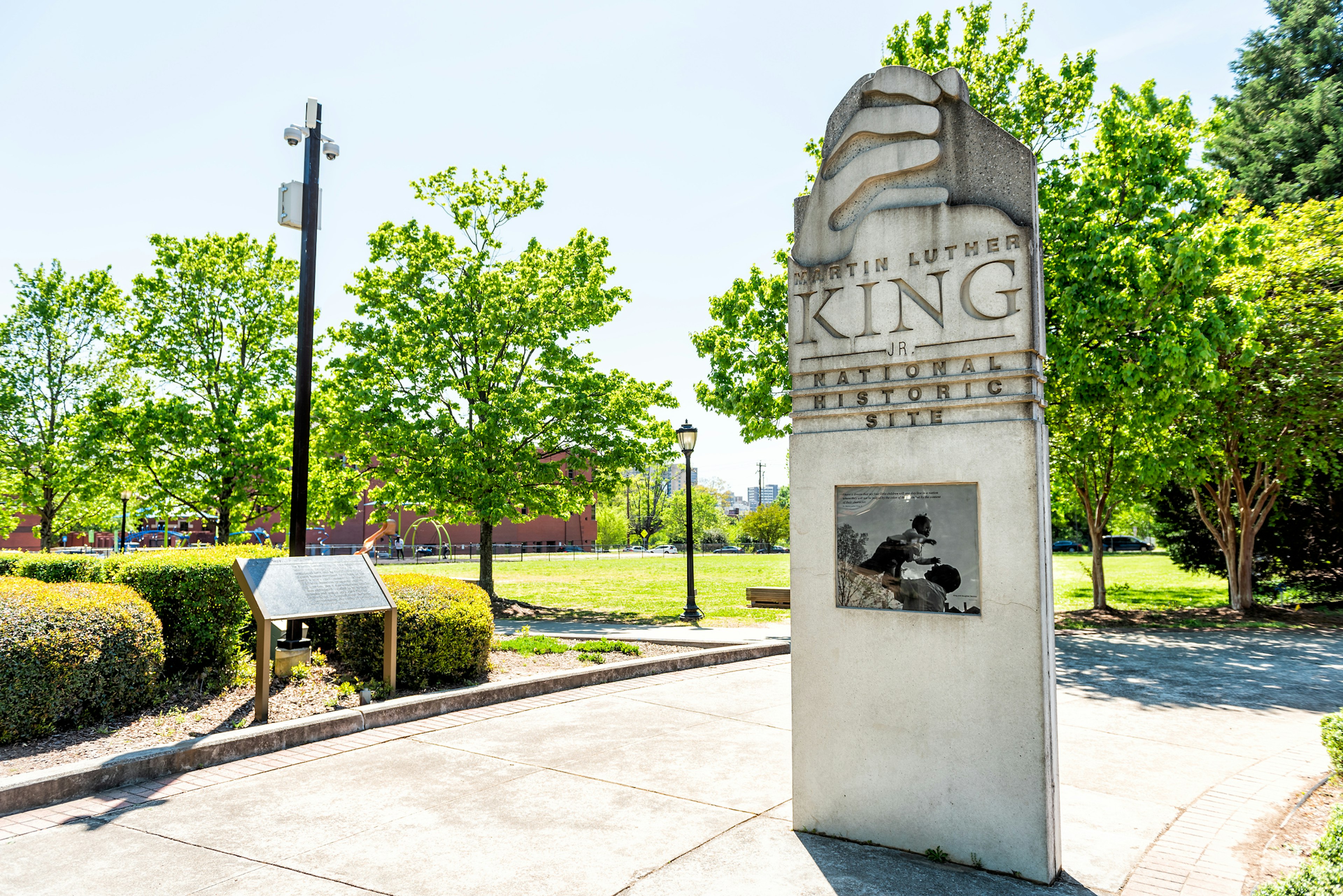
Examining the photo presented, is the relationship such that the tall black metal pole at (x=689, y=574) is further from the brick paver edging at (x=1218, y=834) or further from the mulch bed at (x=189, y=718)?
the brick paver edging at (x=1218, y=834)

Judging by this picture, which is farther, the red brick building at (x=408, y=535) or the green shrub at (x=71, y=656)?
the red brick building at (x=408, y=535)

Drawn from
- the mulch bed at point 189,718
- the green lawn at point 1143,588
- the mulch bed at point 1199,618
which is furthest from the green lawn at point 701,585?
the mulch bed at point 189,718

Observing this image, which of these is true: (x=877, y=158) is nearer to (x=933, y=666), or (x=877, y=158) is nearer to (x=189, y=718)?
(x=933, y=666)

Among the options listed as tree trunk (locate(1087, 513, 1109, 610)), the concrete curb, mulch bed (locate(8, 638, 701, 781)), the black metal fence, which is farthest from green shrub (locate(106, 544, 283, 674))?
the black metal fence

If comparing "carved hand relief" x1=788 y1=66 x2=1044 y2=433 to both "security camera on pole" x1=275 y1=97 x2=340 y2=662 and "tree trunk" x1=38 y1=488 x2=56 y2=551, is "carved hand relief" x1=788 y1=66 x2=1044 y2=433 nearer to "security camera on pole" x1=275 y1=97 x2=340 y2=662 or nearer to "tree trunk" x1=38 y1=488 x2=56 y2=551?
"security camera on pole" x1=275 y1=97 x2=340 y2=662

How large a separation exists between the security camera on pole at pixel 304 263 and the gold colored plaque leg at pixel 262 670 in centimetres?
200

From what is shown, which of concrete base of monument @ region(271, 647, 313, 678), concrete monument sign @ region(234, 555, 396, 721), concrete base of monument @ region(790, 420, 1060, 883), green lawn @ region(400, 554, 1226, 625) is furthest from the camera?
green lawn @ region(400, 554, 1226, 625)

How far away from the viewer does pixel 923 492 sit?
4.61 meters

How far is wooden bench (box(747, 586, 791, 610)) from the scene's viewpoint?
1941 cm

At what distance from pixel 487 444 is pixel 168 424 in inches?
319

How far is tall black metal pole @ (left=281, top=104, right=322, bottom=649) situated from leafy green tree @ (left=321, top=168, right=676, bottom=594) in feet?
27.5

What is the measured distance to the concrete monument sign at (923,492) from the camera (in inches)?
170

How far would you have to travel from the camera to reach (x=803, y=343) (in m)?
5.07

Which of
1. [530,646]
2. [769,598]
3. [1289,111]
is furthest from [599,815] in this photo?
[1289,111]
